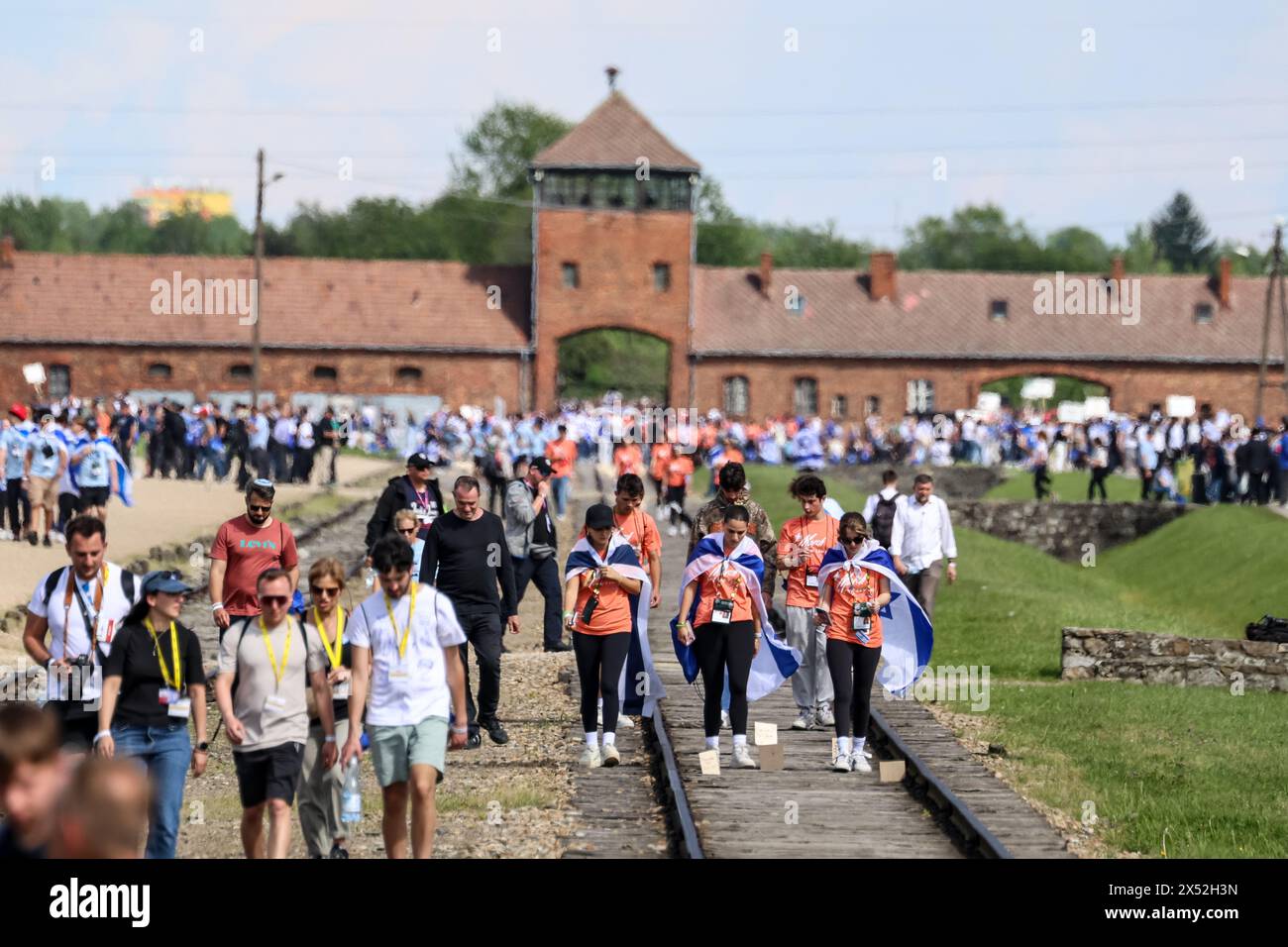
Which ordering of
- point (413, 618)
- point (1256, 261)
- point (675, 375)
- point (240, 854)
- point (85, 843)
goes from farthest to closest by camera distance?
point (1256, 261)
point (675, 375)
point (240, 854)
point (413, 618)
point (85, 843)

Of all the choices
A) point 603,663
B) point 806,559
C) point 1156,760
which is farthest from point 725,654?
point 1156,760

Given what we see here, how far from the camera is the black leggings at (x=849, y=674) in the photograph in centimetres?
1233

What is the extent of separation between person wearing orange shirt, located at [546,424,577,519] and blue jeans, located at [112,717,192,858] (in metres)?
20.0

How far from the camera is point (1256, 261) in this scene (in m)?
143

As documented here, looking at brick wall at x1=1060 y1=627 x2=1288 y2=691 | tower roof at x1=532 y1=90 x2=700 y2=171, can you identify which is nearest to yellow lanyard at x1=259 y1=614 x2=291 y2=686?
brick wall at x1=1060 y1=627 x2=1288 y2=691

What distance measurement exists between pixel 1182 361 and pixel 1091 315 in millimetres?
3779

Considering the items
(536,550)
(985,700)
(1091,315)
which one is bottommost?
(985,700)

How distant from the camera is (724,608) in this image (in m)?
12.1

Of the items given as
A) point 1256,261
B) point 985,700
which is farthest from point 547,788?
point 1256,261

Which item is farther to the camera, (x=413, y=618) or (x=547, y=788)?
(x=547, y=788)

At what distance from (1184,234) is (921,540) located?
121323 mm

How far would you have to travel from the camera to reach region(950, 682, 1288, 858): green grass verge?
11008 mm
